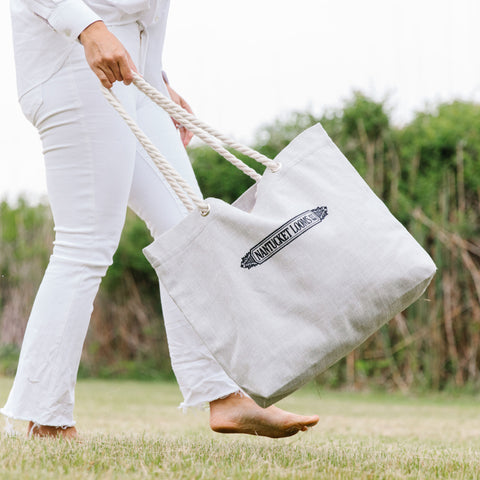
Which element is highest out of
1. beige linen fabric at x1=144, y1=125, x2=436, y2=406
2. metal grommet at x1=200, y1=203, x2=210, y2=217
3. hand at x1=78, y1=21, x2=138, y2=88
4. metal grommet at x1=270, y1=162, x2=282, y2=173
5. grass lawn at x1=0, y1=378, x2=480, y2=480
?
hand at x1=78, y1=21, x2=138, y2=88

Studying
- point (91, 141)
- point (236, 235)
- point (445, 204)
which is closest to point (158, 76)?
point (91, 141)

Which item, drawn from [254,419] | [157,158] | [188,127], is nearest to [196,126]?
[188,127]

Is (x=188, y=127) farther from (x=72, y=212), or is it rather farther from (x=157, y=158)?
(x=72, y=212)

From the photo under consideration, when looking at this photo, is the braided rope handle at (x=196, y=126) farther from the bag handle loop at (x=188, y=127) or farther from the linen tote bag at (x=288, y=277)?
the linen tote bag at (x=288, y=277)

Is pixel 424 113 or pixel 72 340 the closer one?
pixel 72 340

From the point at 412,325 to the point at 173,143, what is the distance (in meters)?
3.38

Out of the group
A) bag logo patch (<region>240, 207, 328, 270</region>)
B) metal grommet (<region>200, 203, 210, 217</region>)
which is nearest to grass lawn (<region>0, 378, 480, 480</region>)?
bag logo patch (<region>240, 207, 328, 270</region>)

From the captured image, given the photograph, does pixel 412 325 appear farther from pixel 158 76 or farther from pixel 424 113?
pixel 158 76

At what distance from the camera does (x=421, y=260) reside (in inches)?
64.8

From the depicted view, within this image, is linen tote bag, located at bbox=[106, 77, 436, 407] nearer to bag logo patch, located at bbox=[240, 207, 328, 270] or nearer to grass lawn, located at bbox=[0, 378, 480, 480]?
bag logo patch, located at bbox=[240, 207, 328, 270]

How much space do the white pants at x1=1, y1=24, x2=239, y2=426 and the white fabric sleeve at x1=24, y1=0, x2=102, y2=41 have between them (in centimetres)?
11

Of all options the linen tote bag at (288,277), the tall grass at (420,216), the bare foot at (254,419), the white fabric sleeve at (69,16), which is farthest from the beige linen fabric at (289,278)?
the tall grass at (420,216)

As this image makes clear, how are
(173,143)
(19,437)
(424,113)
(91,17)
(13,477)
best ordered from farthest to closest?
1. (424,113)
2. (173,143)
3. (19,437)
4. (91,17)
5. (13,477)

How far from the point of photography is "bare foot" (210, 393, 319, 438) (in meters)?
1.92
